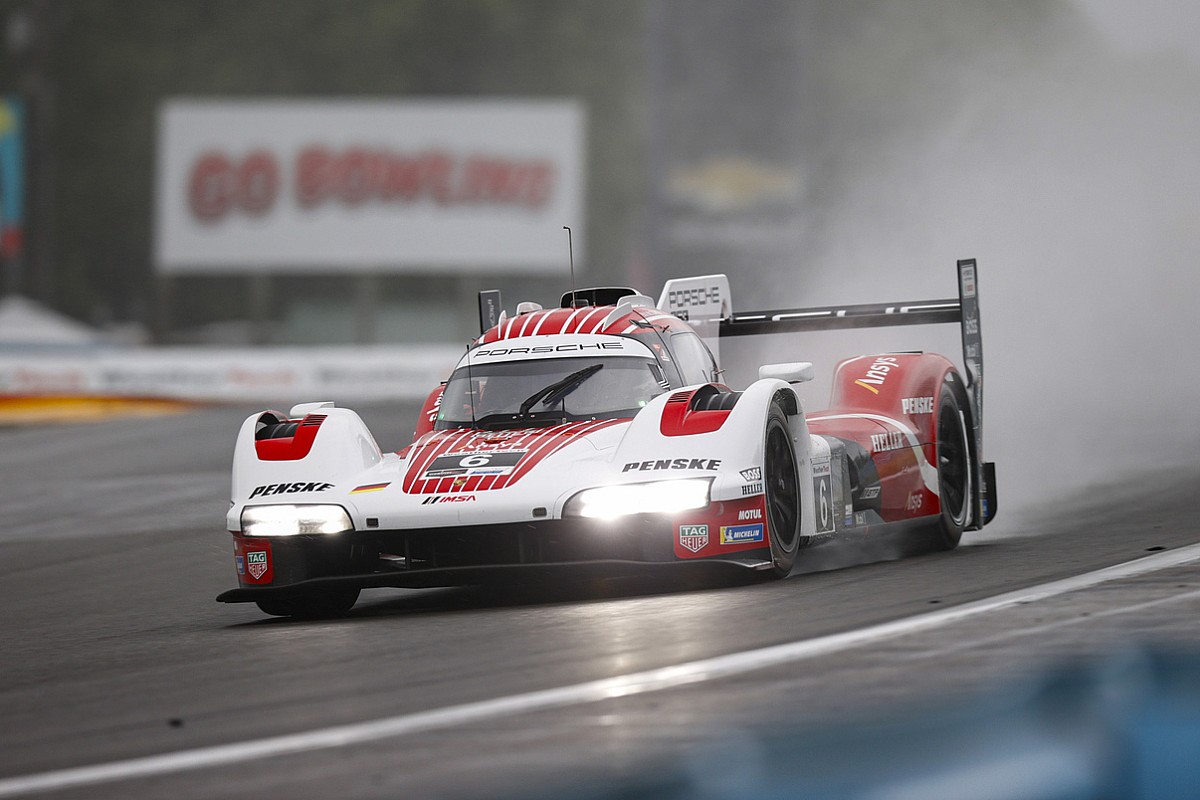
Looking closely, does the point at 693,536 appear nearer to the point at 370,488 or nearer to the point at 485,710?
the point at 370,488

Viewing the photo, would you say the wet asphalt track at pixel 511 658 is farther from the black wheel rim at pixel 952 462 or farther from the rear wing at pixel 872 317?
the rear wing at pixel 872 317

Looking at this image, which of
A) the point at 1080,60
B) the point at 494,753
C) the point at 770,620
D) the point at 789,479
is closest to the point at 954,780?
the point at 494,753

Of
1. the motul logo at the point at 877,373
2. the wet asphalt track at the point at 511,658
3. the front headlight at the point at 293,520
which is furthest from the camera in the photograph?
the motul logo at the point at 877,373

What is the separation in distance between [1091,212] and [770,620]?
17.5m

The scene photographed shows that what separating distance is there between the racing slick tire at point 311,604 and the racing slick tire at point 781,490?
6.39 ft

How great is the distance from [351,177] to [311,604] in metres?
33.3

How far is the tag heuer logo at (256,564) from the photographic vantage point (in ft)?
28.3

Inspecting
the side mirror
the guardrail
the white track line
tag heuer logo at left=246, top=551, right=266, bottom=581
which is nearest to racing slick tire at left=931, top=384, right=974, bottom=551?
the side mirror

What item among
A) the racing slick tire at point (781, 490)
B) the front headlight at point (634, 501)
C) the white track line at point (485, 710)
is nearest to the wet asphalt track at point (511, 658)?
the white track line at point (485, 710)

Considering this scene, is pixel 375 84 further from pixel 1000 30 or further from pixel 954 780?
pixel 954 780

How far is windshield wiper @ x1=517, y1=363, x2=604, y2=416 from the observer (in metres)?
9.33

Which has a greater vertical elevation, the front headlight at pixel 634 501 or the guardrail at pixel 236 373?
the guardrail at pixel 236 373

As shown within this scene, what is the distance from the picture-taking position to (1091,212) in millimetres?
23438

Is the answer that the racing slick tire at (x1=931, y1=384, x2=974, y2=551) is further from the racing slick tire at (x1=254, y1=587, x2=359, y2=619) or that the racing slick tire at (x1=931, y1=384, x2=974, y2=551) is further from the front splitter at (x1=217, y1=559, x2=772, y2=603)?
the racing slick tire at (x1=254, y1=587, x2=359, y2=619)
